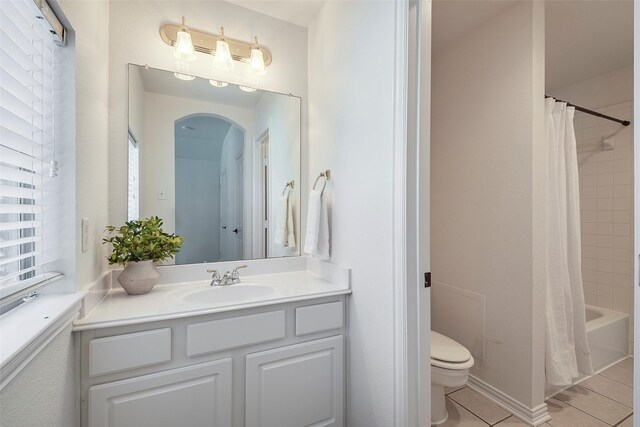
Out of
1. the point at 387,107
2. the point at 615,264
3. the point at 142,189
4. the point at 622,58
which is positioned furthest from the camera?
the point at 615,264

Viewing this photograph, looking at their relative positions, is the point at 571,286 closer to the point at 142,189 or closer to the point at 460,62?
the point at 460,62

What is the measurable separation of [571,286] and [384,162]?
1.70m

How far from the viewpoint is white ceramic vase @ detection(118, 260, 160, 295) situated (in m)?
1.38

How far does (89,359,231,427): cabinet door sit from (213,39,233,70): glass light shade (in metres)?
1.65

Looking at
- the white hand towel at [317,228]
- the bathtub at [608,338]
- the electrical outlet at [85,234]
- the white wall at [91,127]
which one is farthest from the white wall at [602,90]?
the electrical outlet at [85,234]

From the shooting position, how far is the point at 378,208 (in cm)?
132

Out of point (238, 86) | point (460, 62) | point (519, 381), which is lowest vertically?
point (519, 381)

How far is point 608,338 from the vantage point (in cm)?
235

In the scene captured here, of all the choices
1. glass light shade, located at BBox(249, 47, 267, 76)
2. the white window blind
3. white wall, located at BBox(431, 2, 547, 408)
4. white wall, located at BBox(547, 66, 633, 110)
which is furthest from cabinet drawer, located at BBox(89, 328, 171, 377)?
white wall, located at BBox(547, 66, 633, 110)

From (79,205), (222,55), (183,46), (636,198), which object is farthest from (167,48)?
(636,198)

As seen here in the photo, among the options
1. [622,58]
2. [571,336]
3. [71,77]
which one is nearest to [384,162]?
[71,77]

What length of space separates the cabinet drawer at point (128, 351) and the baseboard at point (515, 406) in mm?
1946

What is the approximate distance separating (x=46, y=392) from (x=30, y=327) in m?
0.24

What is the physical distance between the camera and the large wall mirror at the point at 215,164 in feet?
5.46
